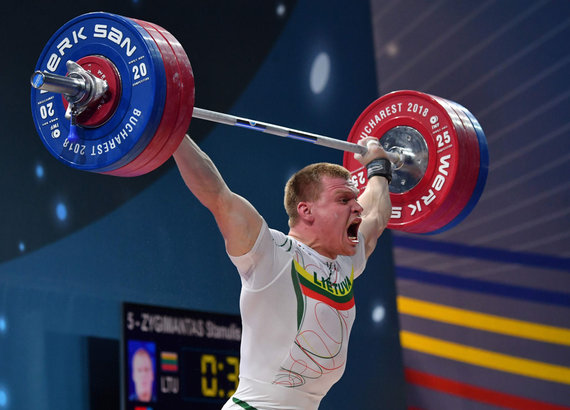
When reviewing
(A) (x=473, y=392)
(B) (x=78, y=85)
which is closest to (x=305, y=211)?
(B) (x=78, y=85)

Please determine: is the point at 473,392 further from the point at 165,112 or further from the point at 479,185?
the point at 165,112

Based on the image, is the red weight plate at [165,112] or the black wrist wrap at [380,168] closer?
the red weight plate at [165,112]

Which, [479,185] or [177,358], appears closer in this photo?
[479,185]

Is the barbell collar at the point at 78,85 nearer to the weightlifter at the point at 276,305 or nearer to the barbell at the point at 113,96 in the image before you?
the barbell at the point at 113,96

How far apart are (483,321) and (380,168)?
8.50ft

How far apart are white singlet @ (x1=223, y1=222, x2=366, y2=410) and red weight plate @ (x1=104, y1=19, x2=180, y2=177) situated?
0.45m

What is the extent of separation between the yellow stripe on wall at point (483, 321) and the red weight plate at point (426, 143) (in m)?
2.19

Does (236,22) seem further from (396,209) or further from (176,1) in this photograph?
(396,209)

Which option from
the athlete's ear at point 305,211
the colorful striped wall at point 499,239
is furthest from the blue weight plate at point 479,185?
the colorful striped wall at point 499,239

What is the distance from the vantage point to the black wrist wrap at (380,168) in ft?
12.0

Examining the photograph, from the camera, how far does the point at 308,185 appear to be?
321cm

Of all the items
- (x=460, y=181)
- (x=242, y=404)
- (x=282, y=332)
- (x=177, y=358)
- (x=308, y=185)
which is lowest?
(x=242, y=404)

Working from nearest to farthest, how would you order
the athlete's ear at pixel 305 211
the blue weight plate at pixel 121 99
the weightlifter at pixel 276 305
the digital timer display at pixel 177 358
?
1. the blue weight plate at pixel 121 99
2. the weightlifter at pixel 276 305
3. the athlete's ear at pixel 305 211
4. the digital timer display at pixel 177 358

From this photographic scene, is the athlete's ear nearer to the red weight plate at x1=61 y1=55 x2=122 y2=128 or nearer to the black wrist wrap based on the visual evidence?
the black wrist wrap
